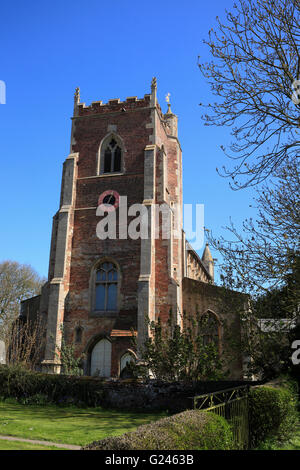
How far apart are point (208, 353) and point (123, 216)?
408 inches

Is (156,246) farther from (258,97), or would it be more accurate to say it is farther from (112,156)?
(258,97)

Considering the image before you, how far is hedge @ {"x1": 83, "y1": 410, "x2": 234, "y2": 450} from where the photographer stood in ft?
14.5

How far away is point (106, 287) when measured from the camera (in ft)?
72.2

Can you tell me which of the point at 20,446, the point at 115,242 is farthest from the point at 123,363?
the point at 20,446

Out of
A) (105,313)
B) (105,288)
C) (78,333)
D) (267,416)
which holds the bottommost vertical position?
(267,416)

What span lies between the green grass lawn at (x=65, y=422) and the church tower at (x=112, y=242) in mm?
6926

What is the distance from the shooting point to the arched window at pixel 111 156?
24.4m

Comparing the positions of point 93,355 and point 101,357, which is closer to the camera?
point 101,357

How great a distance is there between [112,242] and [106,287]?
248 centimetres

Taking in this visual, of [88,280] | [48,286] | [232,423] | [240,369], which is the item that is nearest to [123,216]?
[88,280]

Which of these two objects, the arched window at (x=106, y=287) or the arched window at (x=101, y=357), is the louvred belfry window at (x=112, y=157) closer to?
the arched window at (x=106, y=287)

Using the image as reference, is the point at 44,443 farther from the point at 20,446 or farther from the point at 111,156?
the point at 111,156

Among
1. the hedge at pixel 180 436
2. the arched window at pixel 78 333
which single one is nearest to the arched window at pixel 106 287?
the arched window at pixel 78 333

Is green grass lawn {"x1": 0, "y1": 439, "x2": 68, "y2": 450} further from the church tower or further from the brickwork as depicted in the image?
the church tower
